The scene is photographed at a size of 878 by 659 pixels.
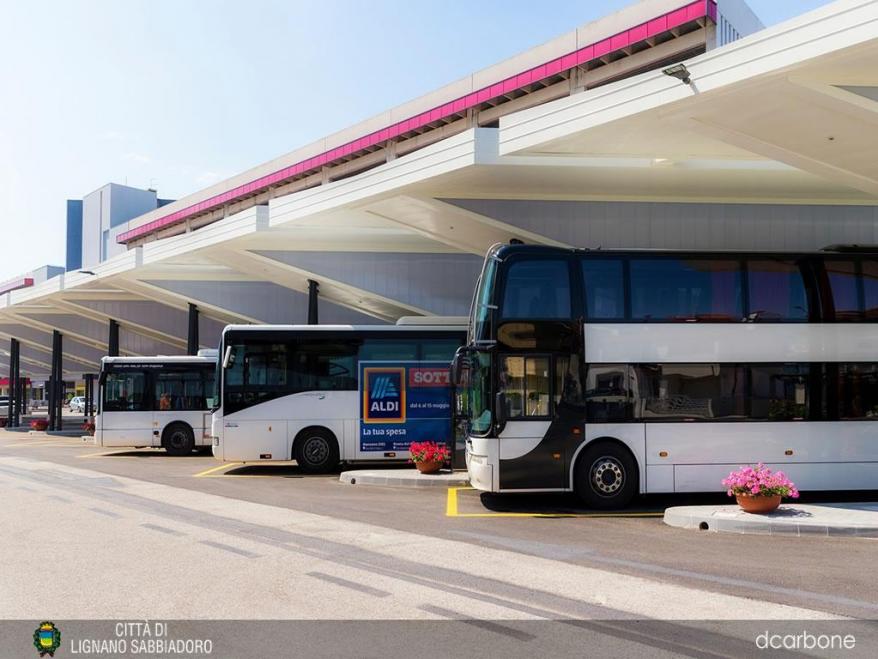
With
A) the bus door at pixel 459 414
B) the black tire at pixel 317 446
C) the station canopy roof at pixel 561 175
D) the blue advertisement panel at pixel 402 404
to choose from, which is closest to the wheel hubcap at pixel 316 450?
the black tire at pixel 317 446

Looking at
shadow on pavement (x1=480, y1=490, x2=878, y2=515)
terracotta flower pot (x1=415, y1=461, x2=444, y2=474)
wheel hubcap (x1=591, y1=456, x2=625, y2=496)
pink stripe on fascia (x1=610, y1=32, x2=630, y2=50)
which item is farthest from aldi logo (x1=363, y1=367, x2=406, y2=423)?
pink stripe on fascia (x1=610, y1=32, x2=630, y2=50)

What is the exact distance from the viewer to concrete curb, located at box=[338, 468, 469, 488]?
15.5 m

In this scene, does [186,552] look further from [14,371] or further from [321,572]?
[14,371]

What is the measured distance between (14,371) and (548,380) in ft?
171

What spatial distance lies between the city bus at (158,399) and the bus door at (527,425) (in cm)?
1544

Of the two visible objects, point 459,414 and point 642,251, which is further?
point 459,414

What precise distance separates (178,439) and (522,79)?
26.4 meters

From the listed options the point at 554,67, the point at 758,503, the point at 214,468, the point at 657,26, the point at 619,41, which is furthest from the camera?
the point at 554,67

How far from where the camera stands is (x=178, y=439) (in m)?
25.4

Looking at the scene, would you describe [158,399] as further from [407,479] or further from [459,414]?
[459,414]

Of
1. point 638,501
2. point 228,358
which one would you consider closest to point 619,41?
point 228,358

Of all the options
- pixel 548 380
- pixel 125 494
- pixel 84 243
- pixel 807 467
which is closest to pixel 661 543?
pixel 548 380

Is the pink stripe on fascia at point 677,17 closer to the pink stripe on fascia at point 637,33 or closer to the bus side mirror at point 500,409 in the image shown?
the pink stripe on fascia at point 637,33

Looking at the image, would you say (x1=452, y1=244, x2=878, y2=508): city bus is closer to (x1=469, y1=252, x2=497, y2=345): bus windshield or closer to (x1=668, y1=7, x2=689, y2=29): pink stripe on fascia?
(x1=469, y1=252, x2=497, y2=345): bus windshield
